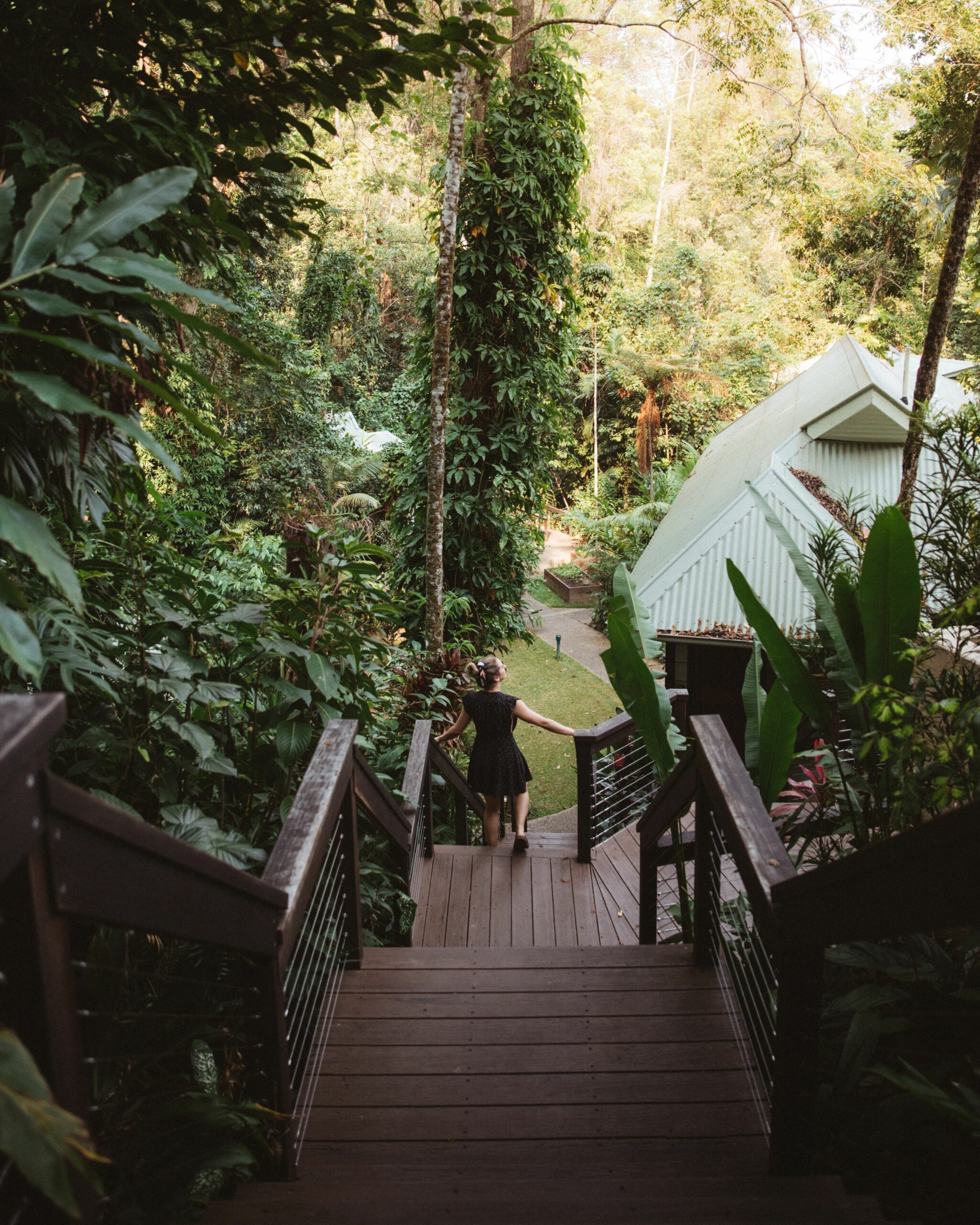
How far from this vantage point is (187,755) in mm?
2939

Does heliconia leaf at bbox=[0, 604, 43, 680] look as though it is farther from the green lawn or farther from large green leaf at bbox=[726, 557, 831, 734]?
the green lawn

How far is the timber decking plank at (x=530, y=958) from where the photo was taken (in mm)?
3230

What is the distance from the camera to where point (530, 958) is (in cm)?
338

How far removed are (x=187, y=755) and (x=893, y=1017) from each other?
7.34ft

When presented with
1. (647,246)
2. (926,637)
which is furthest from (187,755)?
(647,246)

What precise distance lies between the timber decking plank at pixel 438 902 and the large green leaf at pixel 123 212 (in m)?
3.83

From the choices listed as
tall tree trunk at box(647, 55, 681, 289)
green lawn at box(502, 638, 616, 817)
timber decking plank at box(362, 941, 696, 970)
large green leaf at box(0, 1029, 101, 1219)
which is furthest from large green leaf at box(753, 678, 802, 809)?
tall tree trunk at box(647, 55, 681, 289)

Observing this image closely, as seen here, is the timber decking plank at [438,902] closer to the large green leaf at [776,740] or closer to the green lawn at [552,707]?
the large green leaf at [776,740]

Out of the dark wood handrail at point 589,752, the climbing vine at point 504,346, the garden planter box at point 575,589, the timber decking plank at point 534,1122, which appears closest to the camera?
the timber decking plank at point 534,1122

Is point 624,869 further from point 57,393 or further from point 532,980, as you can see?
point 57,393

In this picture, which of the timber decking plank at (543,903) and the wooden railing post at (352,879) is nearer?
the wooden railing post at (352,879)

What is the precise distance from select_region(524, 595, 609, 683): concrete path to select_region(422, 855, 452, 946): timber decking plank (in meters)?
9.54

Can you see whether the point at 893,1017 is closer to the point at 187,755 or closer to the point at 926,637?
the point at 926,637

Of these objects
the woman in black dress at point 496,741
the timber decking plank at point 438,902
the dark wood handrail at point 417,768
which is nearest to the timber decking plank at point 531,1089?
the dark wood handrail at point 417,768
